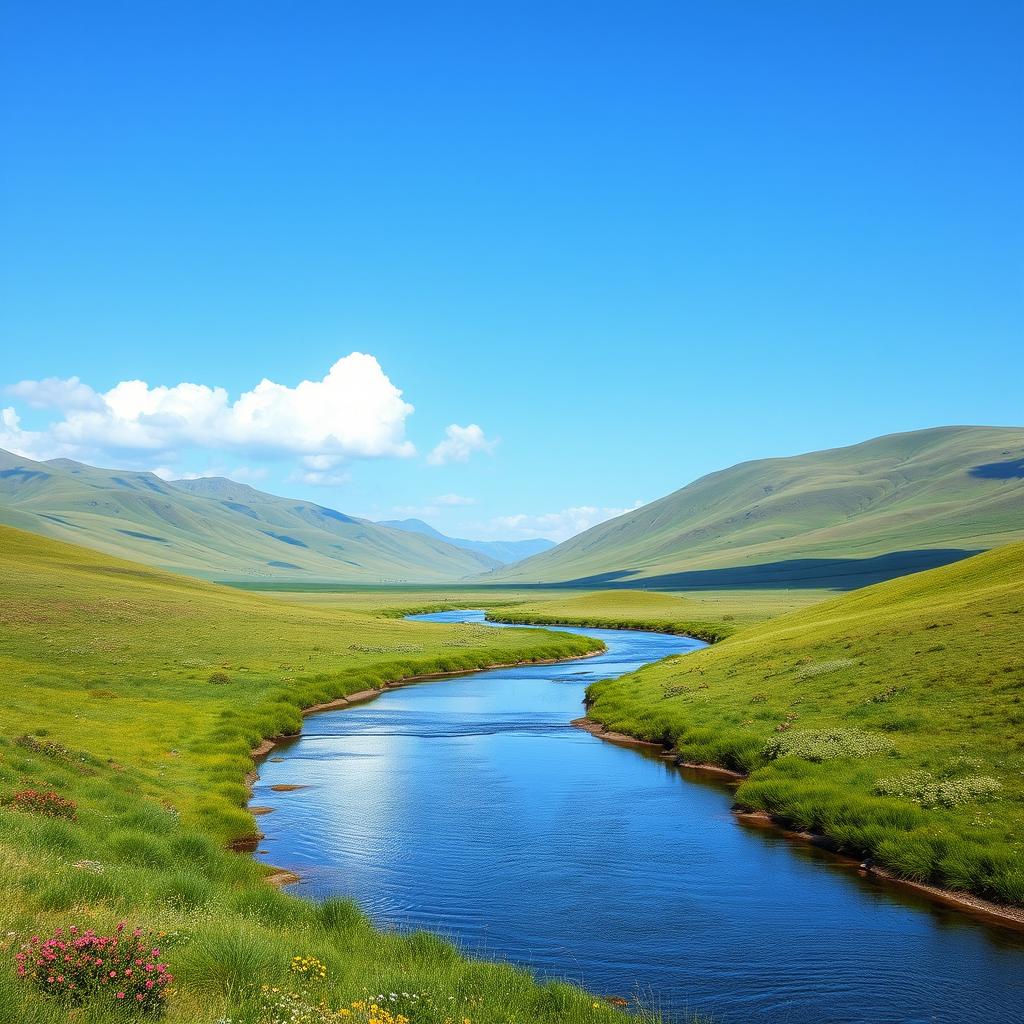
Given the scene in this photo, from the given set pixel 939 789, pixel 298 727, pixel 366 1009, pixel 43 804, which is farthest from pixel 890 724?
pixel 298 727

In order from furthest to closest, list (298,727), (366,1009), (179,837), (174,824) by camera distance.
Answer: (298,727)
(174,824)
(179,837)
(366,1009)

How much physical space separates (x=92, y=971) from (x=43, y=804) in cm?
1441

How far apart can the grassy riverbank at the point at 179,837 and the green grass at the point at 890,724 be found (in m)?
15.7

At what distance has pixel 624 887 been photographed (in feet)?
86.1

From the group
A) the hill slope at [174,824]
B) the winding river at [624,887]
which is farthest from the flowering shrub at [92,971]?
the winding river at [624,887]

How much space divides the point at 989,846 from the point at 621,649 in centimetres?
8533

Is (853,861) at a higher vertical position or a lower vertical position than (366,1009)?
lower

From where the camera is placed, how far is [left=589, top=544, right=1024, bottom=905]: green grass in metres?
26.5

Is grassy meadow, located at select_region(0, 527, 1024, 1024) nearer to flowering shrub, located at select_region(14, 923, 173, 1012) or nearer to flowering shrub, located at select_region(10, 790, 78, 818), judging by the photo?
flowering shrub, located at select_region(10, 790, 78, 818)

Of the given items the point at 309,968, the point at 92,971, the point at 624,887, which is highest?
the point at 92,971

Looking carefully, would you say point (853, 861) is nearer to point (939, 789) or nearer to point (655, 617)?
point (939, 789)

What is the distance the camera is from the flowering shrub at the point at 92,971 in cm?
1097

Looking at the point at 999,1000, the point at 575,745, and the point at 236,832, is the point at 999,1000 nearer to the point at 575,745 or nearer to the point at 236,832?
the point at 236,832

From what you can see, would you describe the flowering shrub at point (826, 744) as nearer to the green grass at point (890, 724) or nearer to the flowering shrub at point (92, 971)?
the green grass at point (890, 724)
